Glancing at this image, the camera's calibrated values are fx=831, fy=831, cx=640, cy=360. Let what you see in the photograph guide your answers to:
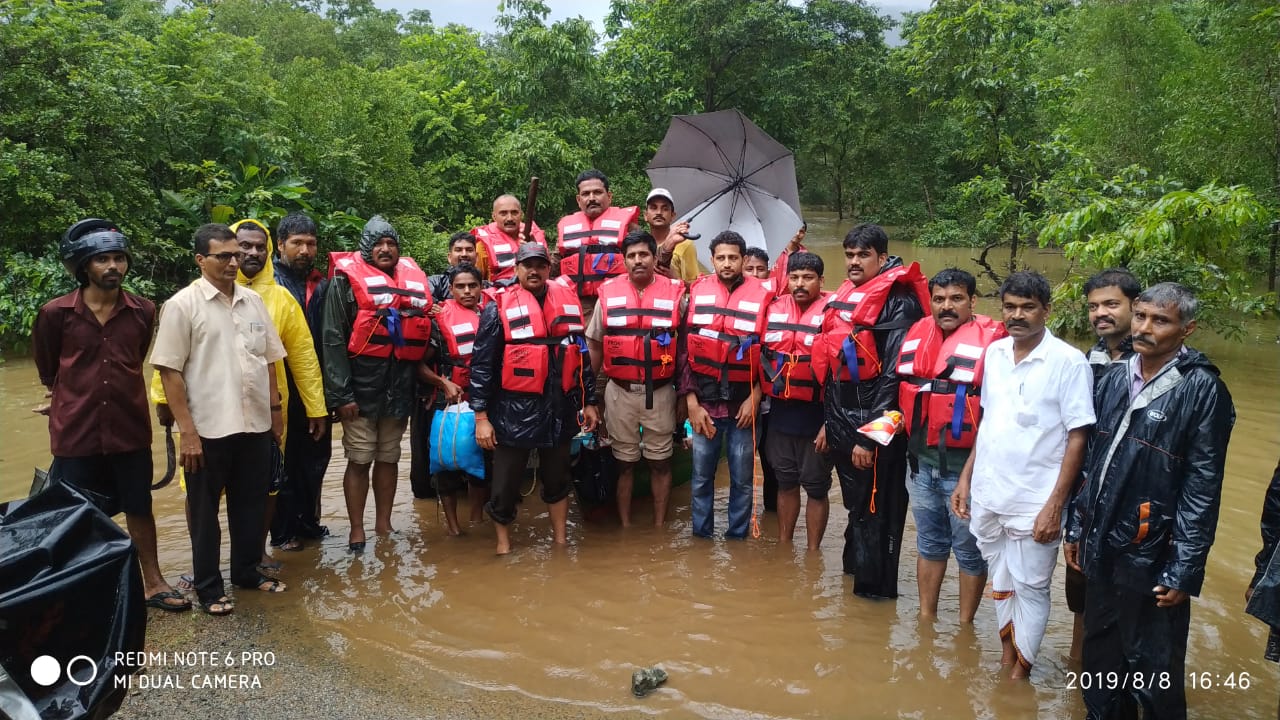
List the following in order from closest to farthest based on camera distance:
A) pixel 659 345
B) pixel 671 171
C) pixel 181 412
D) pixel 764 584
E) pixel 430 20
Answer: pixel 181 412
pixel 764 584
pixel 659 345
pixel 671 171
pixel 430 20

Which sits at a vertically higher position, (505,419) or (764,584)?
(505,419)

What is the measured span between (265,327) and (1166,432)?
13.6ft

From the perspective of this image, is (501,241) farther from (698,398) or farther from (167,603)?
(167,603)

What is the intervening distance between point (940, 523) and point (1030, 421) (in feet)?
3.06

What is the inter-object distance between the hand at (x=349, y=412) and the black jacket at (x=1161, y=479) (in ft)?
13.1

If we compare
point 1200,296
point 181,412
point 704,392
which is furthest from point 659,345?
point 1200,296

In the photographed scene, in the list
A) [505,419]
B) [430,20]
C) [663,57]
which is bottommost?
[505,419]

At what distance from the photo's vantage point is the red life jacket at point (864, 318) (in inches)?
180

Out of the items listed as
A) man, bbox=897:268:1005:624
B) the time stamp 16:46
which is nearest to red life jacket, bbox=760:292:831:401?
man, bbox=897:268:1005:624

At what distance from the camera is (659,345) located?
532 cm

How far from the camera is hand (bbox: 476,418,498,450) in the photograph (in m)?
5.06

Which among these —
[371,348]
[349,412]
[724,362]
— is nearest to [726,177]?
[724,362]

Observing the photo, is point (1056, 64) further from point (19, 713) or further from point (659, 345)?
point (19, 713)

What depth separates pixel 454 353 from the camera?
554 centimetres
